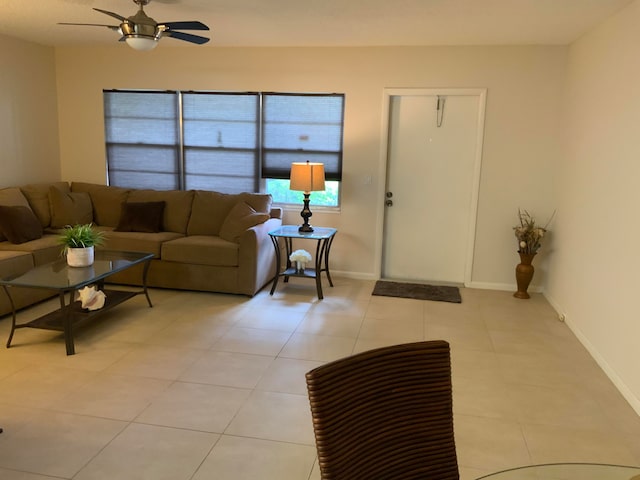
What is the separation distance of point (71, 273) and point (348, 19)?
2.95 m

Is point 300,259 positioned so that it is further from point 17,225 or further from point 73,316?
point 17,225

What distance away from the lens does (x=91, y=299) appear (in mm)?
3877

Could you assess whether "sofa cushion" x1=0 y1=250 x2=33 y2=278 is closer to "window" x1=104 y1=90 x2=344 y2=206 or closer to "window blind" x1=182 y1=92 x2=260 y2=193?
"window" x1=104 y1=90 x2=344 y2=206

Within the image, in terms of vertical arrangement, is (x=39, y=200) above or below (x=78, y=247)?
above

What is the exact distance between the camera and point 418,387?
1440mm

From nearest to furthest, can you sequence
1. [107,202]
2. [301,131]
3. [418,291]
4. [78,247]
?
[78,247]
[418,291]
[301,131]
[107,202]

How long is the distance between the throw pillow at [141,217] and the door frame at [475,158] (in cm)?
237

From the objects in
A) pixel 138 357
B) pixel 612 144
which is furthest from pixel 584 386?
pixel 138 357

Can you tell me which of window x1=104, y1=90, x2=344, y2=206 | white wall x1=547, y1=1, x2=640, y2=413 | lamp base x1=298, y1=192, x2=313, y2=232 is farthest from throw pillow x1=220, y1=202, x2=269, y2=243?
white wall x1=547, y1=1, x2=640, y2=413

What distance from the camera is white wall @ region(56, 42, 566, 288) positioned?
5.08m

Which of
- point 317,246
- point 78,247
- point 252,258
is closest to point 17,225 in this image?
point 78,247

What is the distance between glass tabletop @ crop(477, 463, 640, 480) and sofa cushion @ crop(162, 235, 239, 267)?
357cm

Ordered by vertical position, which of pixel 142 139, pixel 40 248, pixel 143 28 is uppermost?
pixel 143 28

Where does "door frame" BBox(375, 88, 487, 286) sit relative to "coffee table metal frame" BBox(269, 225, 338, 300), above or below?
above
